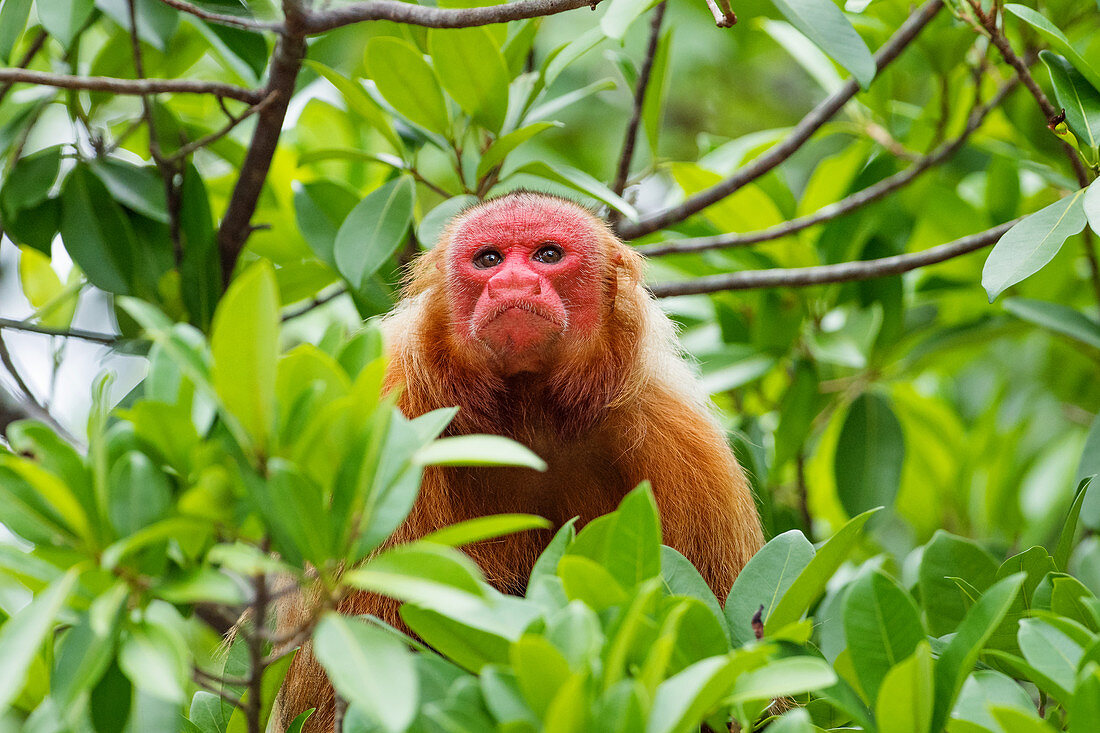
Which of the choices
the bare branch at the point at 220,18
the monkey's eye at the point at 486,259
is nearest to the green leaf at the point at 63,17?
the bare branch at the point at 220,18

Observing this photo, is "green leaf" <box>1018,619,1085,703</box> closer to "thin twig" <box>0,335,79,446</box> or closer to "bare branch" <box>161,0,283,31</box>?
"bare branch" <box>161,0,283,31</box>

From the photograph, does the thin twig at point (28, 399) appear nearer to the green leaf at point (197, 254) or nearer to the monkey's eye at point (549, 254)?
the green leaf at point (197, 254)

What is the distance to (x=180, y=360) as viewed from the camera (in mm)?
1315

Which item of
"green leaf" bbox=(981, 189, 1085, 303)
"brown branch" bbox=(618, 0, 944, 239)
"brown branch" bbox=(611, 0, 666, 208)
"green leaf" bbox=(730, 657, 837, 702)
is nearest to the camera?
"green leaf" bbox=(730, 657, 837, 702)

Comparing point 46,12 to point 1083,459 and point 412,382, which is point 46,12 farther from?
point 1083,459

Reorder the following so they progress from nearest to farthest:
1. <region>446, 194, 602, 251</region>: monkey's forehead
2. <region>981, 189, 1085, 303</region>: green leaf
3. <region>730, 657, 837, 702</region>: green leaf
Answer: <region>730, 657, 837, 702</region>: green leaf, <region>981, 189, 1085, 303</region>: green leaf, <region>446, 194, 602, 251</region>: monkey's forehead

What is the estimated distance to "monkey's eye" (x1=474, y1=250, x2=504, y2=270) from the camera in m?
2.76

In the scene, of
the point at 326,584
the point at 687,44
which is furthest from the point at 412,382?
the point at 687,44

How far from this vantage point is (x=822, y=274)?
305 cm

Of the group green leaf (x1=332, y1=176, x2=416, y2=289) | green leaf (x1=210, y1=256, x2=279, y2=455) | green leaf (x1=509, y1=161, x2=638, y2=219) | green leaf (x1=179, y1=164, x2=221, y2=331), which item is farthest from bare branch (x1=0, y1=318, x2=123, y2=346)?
green leaf (x1=210, y1=256, x2=279, y2=455)

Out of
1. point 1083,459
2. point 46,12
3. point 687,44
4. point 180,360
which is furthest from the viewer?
point 687,44

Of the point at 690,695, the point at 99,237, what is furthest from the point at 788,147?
the point at 690,695

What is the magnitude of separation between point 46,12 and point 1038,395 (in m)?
3.60

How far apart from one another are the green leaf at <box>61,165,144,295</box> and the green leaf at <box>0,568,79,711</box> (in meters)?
1.66
